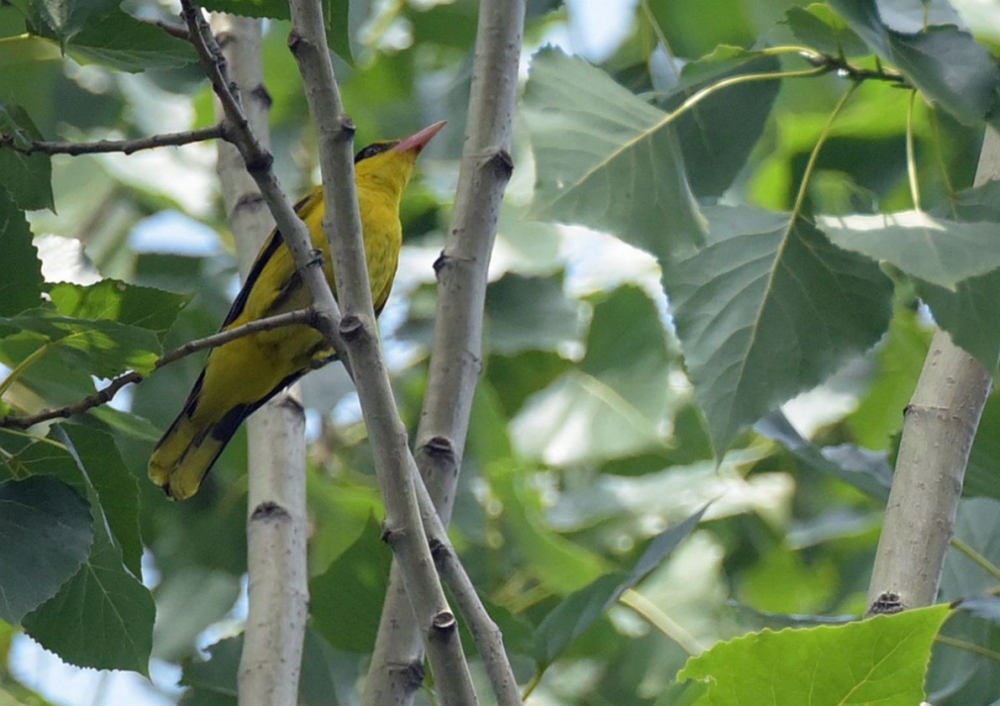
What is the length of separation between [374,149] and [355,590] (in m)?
1.87

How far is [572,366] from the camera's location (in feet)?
13.8

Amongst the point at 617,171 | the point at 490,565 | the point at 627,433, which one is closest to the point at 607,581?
the point at 617,171

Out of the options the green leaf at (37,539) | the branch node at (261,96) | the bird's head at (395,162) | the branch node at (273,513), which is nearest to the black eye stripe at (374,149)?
the bird's head at (395,162)

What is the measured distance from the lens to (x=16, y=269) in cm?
197

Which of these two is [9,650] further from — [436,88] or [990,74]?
[990,74]

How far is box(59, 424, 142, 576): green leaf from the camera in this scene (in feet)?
6.51

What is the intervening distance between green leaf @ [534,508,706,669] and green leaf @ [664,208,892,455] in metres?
0.32

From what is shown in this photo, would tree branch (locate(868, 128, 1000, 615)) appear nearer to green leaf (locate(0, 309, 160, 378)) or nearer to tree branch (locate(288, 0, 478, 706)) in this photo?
tree branch (locate(288, 0, 478, 706))

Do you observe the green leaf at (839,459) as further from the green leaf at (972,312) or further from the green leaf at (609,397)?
the green leaf at (609,397)

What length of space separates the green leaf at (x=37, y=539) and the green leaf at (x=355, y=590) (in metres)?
0.82

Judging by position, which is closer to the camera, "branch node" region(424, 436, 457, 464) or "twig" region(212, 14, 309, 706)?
"branch node" region(424, 436, 457, 464)

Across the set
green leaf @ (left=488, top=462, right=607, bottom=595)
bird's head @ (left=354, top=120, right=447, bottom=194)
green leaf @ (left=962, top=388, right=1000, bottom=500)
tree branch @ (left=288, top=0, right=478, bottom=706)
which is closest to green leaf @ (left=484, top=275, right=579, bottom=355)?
bird's head @ (left=354, top=120, right=447, bottom=194)

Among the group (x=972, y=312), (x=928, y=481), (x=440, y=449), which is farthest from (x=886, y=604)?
(x=440, y=449)

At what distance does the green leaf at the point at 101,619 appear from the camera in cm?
202
